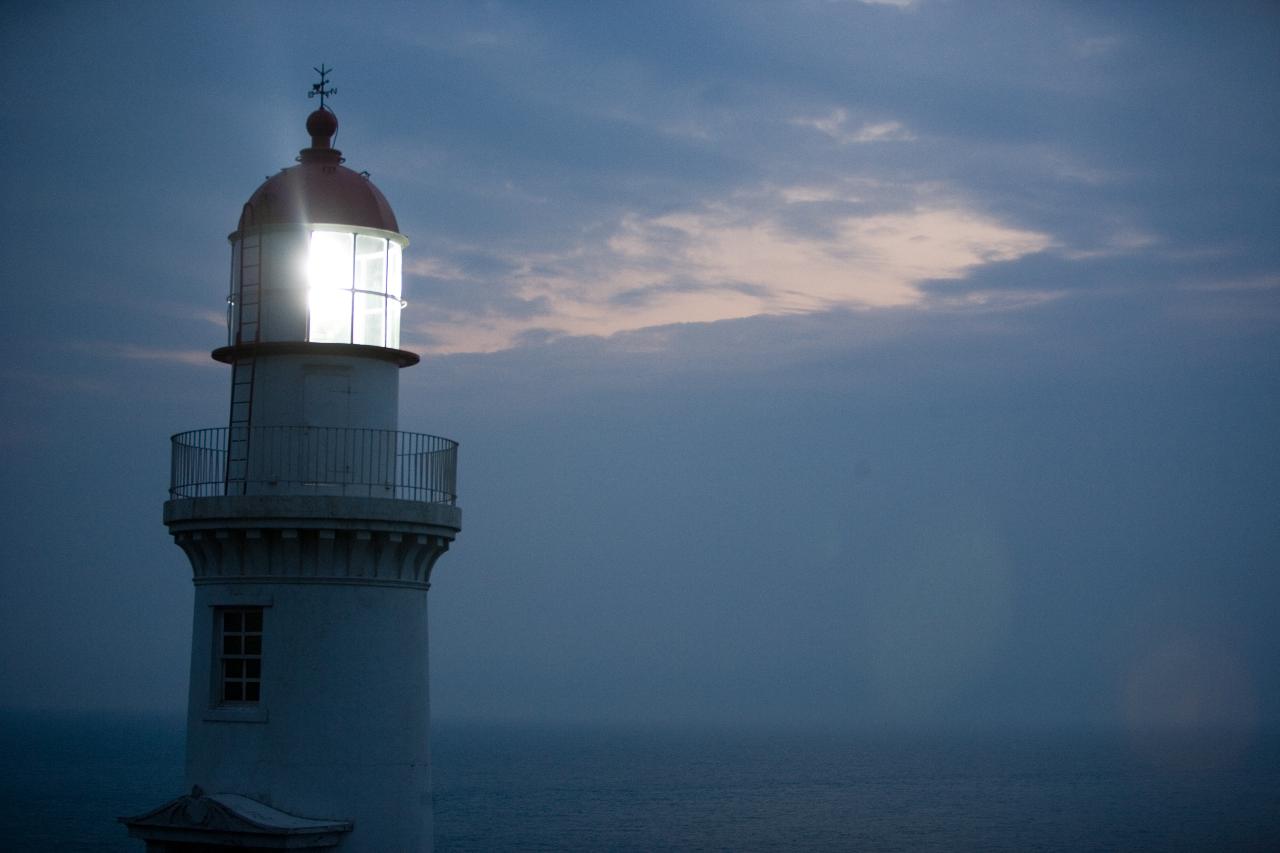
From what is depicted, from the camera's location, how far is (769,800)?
100 metres

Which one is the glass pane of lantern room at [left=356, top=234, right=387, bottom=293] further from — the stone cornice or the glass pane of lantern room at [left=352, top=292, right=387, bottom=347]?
the stone cornice

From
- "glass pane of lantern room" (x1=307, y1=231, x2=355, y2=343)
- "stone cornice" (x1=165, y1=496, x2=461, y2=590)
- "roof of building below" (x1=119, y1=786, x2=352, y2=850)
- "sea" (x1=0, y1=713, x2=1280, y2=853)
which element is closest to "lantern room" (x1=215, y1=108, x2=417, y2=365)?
"glass pane of lantern room" (x1=307, y1=231, x2=355, y2=343)

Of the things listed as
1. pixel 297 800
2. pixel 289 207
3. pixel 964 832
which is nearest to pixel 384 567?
pixel 297 800

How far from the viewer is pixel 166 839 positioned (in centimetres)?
1354

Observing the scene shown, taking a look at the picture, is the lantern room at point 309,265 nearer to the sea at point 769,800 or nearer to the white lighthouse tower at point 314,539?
the white lighthouse tower at point 314,539

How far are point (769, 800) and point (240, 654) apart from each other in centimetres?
8959

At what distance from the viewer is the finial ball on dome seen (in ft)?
49.0

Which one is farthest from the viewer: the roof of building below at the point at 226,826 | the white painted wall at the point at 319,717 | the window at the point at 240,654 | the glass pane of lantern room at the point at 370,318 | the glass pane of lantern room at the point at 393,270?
the glass pane of lantern room at the point at 393,270

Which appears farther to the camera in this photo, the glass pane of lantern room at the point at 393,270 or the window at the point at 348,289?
the glass pane of lantern room at the point at 393,270

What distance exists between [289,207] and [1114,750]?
191693 mm

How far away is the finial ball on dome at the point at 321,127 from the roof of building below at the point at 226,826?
621 centimetres

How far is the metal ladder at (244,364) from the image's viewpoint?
14320 mm

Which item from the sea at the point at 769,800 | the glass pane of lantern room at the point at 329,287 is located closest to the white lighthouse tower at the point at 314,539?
the glass pane of lantern room at the point at 329,287

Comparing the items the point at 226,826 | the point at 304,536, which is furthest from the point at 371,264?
the point at 226,826
